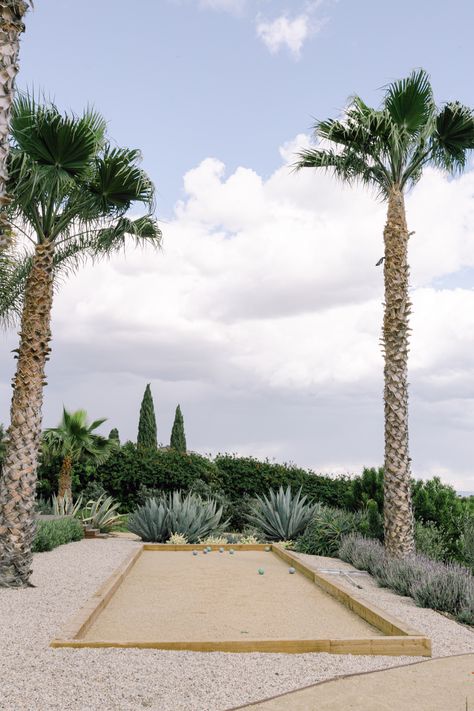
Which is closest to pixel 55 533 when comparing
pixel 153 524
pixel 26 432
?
pixel 153 524

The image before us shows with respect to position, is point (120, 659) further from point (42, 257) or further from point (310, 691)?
point (42, 257)

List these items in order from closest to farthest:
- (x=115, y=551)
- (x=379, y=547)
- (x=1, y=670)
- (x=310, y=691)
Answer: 1. (x=310, y=691)
2. (x=1, y=670)
3. (x=379, y=547)
4. (x=115, y=551)

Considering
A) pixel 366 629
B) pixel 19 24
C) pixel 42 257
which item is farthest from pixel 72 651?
pixel 42 257

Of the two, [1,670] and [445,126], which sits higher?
[445,126]

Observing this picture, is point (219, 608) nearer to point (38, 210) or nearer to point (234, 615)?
point (234, 615)

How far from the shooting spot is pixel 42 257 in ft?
31.8

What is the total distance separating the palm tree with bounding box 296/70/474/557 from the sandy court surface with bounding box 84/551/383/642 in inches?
97.6

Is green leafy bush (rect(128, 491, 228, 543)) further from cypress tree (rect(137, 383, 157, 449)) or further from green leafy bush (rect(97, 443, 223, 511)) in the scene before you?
cypress tree (rect(137, 383, 157, 449))

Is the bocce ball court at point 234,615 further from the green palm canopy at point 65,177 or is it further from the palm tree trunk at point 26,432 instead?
the green palm canopy at point 65,177

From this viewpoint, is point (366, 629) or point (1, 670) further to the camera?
point (366, 629)

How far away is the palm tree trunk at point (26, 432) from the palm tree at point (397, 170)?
619 cm

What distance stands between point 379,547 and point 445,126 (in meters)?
8.36

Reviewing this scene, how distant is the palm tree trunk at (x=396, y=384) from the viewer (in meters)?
11.6

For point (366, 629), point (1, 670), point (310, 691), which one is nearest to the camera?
point (310, 691)
